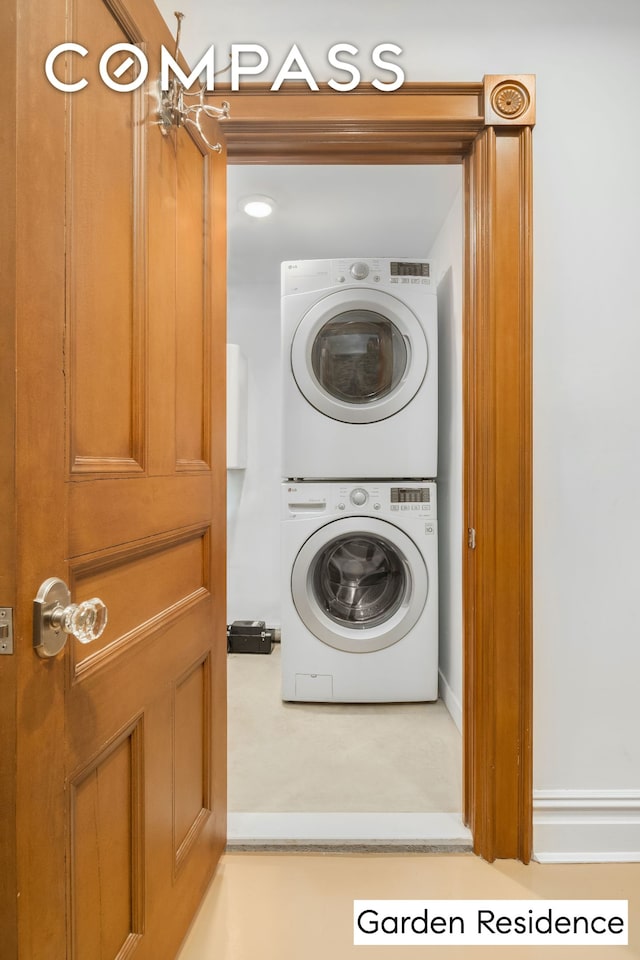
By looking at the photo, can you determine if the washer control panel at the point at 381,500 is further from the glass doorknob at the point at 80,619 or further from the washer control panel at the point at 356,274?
the glass doorknob at the point at 80,619

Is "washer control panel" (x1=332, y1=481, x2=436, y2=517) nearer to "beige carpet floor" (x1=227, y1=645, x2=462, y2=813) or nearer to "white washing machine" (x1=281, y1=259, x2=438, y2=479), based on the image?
"white washing machine" (x1=281, y1=259, x2=438, y2=479)

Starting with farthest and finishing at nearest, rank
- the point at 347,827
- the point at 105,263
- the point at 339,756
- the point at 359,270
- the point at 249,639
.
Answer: the point at 249,639, the point at 359,270, the point at 339,756, the point at 347,827, the point at 105,263

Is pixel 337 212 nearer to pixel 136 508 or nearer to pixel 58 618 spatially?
pixel 136 508

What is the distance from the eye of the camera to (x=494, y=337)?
141cm

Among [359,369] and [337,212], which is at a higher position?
[337,212]

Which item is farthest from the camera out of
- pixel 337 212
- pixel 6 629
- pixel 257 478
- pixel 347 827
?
pixel 257 478

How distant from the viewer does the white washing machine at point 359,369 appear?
91.8 inches

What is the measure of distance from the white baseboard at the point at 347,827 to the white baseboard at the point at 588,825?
21cm

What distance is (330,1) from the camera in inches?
55.7

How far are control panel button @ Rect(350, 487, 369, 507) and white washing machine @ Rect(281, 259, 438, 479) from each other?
0.08 meters

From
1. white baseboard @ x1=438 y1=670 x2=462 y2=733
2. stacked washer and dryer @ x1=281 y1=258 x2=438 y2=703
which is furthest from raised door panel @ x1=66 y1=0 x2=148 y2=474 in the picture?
white baseboard @ x1=438 y1=670 x2=462 y2=733

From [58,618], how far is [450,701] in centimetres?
203

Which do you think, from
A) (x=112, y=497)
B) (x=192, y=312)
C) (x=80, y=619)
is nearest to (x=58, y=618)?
(x=80, y=619)

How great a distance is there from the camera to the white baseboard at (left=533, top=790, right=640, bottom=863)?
144 centimetres
